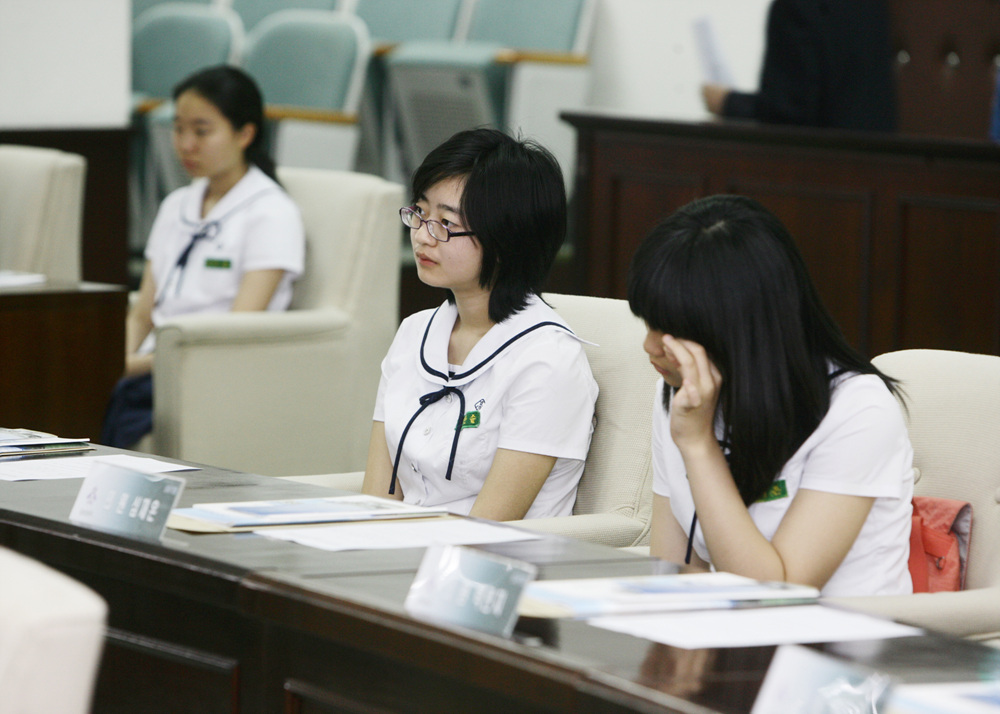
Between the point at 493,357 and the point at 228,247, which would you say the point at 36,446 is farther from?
the point at 228,247

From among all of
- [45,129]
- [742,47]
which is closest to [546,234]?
[45,129]

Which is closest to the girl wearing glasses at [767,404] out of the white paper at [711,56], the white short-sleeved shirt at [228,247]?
the white short-sleeved shirt at [228,247]

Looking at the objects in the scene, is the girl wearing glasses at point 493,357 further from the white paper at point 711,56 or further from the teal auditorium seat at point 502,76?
the teal auditorium seat at point 502,76

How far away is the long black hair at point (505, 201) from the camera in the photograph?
2.15m

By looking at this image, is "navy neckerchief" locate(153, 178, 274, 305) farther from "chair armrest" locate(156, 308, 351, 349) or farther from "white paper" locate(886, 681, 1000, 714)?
"white paper" locate(886, 681, 1000, 714)

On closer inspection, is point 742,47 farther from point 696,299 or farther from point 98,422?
point 696,299

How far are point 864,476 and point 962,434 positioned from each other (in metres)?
0.32

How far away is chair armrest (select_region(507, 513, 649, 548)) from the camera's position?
2029 millimetres

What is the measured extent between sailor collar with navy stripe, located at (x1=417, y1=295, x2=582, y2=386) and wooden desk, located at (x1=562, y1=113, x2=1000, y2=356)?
79.4 inches

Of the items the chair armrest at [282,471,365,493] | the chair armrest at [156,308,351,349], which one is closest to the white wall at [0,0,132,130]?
the chair armrest at [156,308,351,349]

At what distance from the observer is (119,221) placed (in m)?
5.30

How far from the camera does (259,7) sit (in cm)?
751

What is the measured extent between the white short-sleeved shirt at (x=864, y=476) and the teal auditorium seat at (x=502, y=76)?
14.5 ft

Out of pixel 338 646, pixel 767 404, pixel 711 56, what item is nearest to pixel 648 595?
pixel 338 646
